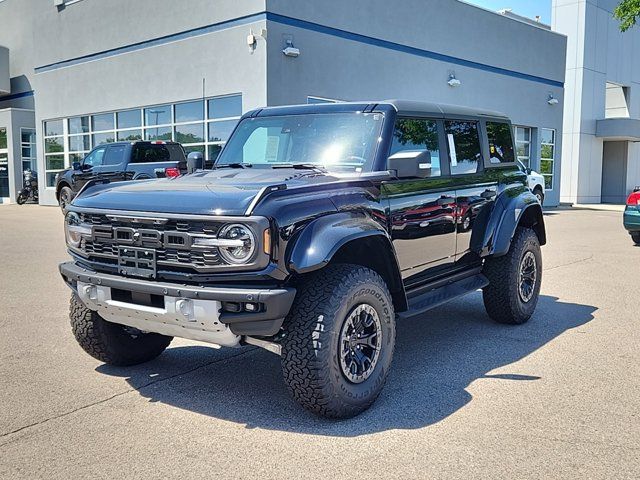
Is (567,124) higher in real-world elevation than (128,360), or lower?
higher

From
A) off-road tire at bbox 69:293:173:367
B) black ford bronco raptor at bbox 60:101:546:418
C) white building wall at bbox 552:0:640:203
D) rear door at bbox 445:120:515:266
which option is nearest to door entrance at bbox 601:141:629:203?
white building wall at bbox 552:0:640:203

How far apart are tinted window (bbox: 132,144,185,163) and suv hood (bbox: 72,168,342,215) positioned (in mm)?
11771

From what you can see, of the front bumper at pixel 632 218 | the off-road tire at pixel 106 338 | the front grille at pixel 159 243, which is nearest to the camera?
the front grille at pixel 159 243

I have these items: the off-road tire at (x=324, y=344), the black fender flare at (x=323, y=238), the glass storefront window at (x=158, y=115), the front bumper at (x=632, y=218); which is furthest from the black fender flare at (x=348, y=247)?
the glass storefront window at (x=158, y=115)

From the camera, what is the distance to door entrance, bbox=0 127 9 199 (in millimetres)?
27375

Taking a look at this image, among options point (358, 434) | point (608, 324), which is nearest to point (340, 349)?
point (358, 434)

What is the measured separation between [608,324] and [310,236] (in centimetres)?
397

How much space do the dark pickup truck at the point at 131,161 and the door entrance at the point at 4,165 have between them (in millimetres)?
11884

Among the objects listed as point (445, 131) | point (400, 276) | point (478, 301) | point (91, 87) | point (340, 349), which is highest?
point (91, 87)

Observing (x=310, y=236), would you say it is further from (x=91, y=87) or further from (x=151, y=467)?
(x=91, y=87)

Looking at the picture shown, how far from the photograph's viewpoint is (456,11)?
74.1ft

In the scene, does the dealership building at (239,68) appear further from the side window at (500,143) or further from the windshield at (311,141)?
the windshield at (311,141)

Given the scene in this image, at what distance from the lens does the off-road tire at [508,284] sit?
6.01 metres

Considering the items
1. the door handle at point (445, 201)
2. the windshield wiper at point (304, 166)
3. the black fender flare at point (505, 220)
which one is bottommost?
the black fender flare at point (505, 220)
